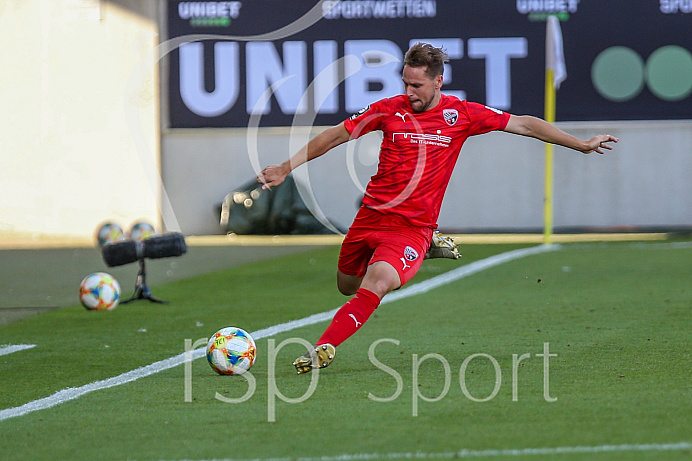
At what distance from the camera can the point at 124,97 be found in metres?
21.9

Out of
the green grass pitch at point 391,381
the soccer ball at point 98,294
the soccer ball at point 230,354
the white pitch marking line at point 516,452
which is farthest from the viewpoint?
the soccer ball at point 98,294

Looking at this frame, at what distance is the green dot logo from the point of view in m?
21.6

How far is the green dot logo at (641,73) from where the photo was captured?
71.0ft

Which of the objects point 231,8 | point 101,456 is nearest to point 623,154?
point 231,8

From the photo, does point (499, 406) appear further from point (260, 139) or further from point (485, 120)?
point (260, 139)

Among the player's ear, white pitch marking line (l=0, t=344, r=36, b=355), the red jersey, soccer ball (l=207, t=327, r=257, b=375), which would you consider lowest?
white pitch marking line (l=0, t=344, r=36, b=355)

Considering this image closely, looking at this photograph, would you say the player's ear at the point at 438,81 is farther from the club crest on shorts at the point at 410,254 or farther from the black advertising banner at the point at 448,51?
the black advertising banner at the point at 448,51

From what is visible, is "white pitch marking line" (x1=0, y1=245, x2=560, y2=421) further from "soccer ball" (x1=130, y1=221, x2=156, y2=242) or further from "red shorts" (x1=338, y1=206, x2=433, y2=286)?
"soccer ball" (x1=130, y1=221, x2=156, y2=242)

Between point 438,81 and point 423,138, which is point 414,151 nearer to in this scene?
point 423,138

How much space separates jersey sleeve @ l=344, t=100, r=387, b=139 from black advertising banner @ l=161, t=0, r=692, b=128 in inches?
570

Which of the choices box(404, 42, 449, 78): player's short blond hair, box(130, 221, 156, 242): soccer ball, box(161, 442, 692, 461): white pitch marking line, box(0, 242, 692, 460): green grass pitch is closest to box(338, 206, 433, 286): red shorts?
box(0, 242, 692, 460): green grass pitch

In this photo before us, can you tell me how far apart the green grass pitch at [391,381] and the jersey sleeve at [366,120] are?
158 centimetres

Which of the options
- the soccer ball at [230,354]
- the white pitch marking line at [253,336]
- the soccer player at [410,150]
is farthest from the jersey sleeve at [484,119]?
the white pitch marking line at [253,336]

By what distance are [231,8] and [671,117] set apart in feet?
30.5
